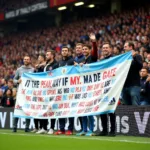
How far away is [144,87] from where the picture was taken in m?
10.9

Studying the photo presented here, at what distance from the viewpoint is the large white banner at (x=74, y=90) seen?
32.7ft

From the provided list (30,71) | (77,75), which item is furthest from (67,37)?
(77,75)

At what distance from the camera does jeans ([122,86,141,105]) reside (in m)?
10.3

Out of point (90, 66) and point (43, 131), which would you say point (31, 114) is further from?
point (90, 66)

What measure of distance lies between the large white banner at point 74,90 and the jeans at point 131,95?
1.65ft

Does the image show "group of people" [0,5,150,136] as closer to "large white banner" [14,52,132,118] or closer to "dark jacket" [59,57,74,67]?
"dark jacket" [59,57,74,67]

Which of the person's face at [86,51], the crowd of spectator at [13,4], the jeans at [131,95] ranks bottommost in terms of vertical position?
the jeans at [131,95]

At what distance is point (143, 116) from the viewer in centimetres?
1038

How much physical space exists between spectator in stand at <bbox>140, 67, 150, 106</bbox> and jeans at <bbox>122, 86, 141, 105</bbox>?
32 centimetres

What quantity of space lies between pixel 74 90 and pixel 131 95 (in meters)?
1.23

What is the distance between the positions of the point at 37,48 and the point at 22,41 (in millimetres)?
3525

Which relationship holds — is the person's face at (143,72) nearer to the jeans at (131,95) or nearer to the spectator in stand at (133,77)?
the jeans at (131,95)

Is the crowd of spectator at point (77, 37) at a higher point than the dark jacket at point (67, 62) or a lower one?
higher

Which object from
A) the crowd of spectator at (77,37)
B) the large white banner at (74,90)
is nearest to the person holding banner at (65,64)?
the large white banner at (74,90)
